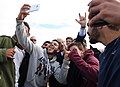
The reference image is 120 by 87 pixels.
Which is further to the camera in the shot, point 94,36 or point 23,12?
point 23,12

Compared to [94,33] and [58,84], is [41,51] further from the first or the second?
[94,33]

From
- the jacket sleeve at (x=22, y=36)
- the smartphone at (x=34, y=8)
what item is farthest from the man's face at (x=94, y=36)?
the jacket sleeve at (x=22, y=36)

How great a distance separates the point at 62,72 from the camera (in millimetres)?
5199

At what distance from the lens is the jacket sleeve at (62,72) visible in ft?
16.7

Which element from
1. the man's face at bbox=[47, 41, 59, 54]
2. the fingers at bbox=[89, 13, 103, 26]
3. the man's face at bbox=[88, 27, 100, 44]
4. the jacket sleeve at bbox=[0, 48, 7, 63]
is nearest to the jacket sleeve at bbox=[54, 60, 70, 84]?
the man's face at bbox=[47, 41, 59, 54]

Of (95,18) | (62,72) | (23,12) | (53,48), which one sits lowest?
(62,72)

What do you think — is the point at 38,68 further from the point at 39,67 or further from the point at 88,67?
the point at 88,67

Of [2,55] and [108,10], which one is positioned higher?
[108,10]

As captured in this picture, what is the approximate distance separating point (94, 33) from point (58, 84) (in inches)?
119

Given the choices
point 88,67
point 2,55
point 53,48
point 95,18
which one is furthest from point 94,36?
point 53,48

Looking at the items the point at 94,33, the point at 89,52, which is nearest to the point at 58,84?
the point at 89,52

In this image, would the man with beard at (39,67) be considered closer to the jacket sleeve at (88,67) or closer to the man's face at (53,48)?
the man's face at (53,48)

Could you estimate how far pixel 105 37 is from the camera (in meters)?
2.18

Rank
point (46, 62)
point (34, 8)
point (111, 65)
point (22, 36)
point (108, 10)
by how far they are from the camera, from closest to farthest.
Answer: point (108, 10)
point (111, 65)
point (34, 8)
point (22, 36)
point (46, 62)
